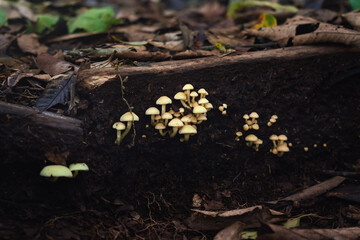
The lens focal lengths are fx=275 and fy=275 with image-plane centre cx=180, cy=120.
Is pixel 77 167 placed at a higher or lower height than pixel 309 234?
higher

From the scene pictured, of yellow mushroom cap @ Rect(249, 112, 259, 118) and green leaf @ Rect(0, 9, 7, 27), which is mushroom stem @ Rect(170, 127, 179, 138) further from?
green leaf @ Rect(0, 9, 7, 27)

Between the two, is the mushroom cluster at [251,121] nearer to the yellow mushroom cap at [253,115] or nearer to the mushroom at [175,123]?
the yellow mushroom cap at [253,115]

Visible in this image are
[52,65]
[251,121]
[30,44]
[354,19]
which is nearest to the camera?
[251,121]

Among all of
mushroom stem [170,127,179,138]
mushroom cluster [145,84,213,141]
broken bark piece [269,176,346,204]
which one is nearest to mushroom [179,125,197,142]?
mushroom cluster [145,84,213,141]

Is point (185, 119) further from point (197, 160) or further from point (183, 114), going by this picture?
point (197, 160)

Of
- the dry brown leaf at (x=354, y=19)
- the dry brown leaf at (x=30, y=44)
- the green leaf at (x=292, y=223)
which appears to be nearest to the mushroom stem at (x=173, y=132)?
the green leaf at (x=292, y=223)

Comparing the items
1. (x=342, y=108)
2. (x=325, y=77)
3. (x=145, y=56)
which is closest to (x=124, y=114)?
(x=145, y=56)

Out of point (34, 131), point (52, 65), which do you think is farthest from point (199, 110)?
point (52, 65)
